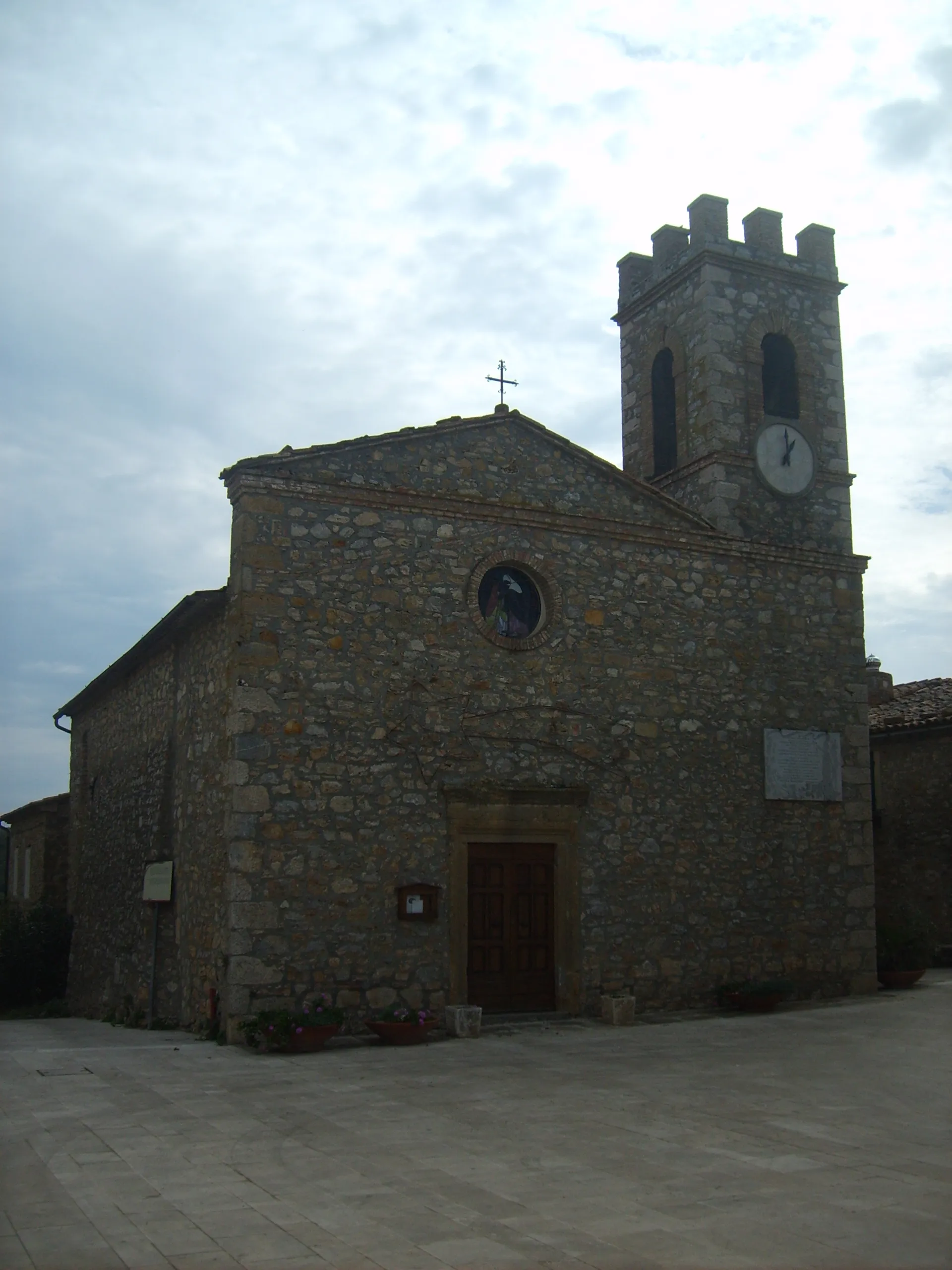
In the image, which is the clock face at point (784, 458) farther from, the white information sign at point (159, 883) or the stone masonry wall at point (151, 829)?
the white information sign at point (159, 883)

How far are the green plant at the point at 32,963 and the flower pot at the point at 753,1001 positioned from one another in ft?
37.1

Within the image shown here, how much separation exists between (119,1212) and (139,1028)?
8.73 m

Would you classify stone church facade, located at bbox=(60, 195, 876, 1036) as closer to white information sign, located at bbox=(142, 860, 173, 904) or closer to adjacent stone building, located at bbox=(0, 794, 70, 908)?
white information sign, located at bbox=(142, 860, 173, 904)

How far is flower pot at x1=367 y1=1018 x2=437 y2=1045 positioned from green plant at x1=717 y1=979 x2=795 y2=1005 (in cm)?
409

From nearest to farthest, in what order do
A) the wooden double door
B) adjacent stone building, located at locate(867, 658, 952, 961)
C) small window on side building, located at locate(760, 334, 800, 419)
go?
the wooden double door
small window on side building, located at locate(760, 334, 800, 419)
adjacent stone building, located at locate(867, 658, 952, 961)

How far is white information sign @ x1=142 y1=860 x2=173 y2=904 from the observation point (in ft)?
45.5

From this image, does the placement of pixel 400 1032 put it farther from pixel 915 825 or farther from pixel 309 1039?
pixel 915 825

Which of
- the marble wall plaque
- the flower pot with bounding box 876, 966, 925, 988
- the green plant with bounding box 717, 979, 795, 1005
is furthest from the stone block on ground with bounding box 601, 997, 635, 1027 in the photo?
the flower pot with bounding box 876, 966, 925, 988

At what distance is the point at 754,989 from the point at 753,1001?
0.13 meters

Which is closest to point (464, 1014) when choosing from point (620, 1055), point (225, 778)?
point (620, 1055)

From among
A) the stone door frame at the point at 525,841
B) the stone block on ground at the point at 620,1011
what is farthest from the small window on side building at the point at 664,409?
the stone block on ground at the point at 620,1011

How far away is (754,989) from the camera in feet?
45.0

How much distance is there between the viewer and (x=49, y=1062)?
10.7 meters

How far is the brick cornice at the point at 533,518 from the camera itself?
1228cm
